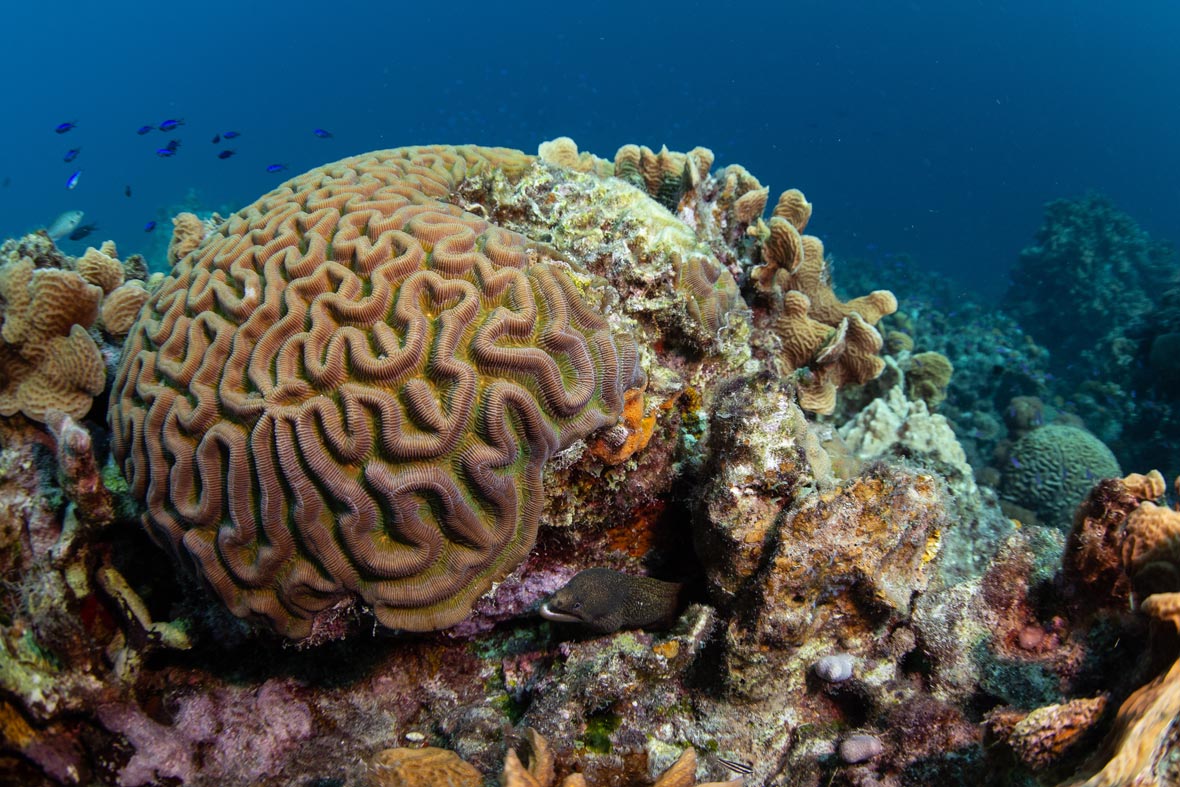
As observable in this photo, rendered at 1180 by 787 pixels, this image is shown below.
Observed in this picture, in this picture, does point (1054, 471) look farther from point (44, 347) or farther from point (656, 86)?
point (656, 86)

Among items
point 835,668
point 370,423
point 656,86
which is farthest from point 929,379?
point 656,86

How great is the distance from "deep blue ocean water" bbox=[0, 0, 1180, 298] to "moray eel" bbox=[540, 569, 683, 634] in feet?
288

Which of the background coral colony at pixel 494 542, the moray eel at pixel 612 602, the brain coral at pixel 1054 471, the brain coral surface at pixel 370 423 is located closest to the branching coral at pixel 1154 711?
the background coral colony at pixel 494 542

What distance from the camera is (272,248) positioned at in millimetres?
3879

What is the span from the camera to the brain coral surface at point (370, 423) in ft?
9.85

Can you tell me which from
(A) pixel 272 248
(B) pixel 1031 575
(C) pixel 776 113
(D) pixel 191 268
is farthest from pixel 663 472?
(C) pixel 776 113

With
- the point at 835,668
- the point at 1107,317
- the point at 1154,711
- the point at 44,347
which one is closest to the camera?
the point at 1154,711

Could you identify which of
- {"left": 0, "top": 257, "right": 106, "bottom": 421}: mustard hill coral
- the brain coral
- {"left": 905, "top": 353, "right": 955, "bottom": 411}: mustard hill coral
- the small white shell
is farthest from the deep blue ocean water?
the small white shell

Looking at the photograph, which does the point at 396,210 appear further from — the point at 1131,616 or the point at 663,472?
the point at 1131,616

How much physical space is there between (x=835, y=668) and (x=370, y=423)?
9.19 ft

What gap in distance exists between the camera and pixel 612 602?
329 cm

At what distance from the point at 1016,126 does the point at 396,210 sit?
132 metres

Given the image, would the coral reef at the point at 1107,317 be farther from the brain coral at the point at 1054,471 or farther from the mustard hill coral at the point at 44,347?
the mustard hill coral at the point at 44,347

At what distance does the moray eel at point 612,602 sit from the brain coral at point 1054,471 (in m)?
8.43
